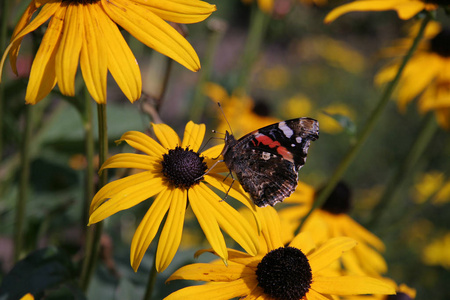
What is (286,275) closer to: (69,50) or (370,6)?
(69,50)

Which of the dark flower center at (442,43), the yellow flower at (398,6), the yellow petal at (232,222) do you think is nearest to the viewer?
the yellow petal at (232,222)

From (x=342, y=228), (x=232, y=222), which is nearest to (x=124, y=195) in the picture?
(x=232, y=222)

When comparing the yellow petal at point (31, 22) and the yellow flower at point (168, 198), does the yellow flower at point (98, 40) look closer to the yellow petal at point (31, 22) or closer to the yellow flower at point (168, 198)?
the yellow petal at point (31, 22)

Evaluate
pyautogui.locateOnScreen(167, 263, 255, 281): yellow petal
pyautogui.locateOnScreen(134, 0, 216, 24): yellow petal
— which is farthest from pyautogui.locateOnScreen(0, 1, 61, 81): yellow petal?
pyautogui.locateOnScreen(167, 263, 255, 281): yellow petal

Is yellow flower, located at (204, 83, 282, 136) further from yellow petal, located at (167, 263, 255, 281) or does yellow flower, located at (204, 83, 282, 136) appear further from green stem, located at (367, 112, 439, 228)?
yellow petal, located at (167, 263, 255, 281)

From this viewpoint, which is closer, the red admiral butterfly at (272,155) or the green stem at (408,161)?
the red admiral butterfly at (272,155)

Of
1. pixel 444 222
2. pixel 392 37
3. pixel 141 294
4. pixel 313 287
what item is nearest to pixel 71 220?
pixel 141 294

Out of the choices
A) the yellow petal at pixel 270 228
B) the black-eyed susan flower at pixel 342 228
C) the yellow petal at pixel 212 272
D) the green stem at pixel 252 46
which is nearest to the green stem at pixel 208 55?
the green stem at pixel 252 46
